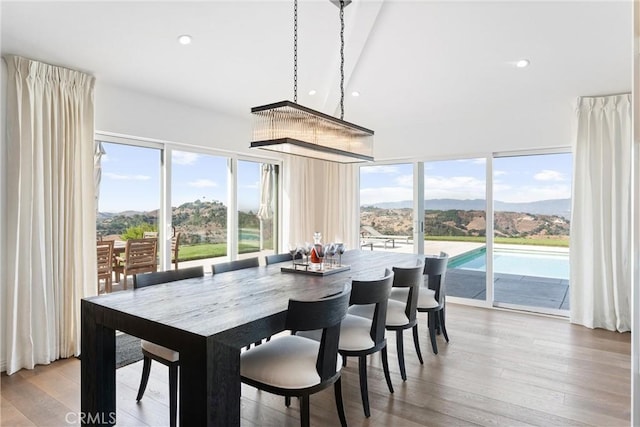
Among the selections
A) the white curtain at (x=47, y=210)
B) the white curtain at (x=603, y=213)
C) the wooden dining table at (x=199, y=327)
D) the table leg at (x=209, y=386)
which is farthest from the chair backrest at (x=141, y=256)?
the white curtain at (x=603, y=213)

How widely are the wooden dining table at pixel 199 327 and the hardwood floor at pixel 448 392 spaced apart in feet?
2.03

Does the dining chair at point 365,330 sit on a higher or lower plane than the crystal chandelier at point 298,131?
lower

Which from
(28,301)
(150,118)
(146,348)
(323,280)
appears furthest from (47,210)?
(323,280)

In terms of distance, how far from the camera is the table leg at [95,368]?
204cm

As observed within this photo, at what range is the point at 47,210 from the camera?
3.17 m

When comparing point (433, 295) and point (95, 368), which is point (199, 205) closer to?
point (95, 368)

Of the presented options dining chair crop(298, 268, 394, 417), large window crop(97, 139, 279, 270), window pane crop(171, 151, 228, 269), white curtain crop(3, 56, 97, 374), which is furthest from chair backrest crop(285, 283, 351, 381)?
window pane crop(171, 151, 228, 269)

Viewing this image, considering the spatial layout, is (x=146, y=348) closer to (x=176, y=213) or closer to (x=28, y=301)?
(x=28, y=301)

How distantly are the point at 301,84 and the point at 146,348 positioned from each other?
3385mm

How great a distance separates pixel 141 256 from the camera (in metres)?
4.09

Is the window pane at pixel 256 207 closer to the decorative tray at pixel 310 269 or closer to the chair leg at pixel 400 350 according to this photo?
the decorative tray at pixel 310 269

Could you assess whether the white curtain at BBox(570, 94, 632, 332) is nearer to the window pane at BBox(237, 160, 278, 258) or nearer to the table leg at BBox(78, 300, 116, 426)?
the window pane at BBox(237, 160, 278, 258)

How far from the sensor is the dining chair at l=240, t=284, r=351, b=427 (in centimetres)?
185

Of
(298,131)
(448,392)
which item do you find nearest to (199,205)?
(298,131)
